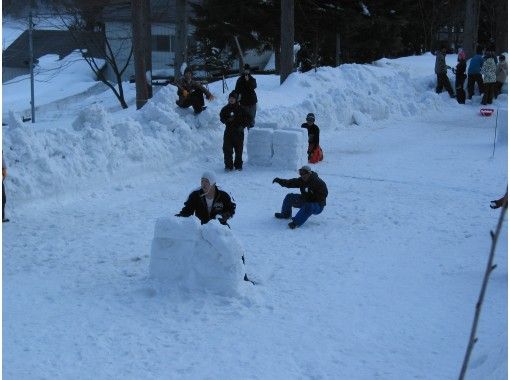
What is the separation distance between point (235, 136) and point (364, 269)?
5892mm

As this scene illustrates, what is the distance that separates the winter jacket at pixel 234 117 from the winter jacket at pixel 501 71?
12.9 metres

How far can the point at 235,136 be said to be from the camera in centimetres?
1362

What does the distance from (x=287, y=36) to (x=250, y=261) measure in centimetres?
1434

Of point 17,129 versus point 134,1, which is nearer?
point 17,129

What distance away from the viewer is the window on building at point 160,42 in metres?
40.8

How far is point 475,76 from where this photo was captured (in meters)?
23.2

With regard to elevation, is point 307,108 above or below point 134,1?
below

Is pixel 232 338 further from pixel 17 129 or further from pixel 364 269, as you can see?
pixel 17 129

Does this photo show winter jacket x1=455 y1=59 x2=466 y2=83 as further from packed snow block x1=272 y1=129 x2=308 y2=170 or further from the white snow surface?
packed snow block x1=272 y1=129 x2=308 y2=170

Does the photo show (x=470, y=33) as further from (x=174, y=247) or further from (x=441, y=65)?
(x=174, y=247)

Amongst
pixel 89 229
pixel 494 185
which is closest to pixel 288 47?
pixel 494 185

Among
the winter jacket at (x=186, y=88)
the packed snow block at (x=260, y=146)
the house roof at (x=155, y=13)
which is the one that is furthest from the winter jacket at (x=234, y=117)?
the house roof at (x=155, y=13)

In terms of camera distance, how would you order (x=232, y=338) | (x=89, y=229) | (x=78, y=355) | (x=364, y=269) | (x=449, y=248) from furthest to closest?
(x=89, y=229) < (x=449, y=248) < (x=364, y=269) < (x=232, y=338) < (x=78, y=355)

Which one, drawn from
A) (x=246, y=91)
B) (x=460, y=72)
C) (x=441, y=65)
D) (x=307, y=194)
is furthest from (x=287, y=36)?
(x=307, y=194)
